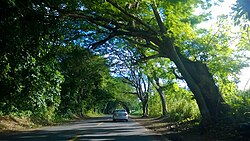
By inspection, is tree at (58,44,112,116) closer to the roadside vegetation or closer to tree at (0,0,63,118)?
the roadside vegetation

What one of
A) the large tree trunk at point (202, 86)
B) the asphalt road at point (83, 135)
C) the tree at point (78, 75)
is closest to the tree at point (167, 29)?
the large tree trunk at point (202, 86)

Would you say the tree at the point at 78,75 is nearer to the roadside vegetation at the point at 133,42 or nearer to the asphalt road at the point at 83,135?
the roadside vegetation at the point at 133,42

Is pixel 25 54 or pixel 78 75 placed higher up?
pixel 78 75

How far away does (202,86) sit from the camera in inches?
744

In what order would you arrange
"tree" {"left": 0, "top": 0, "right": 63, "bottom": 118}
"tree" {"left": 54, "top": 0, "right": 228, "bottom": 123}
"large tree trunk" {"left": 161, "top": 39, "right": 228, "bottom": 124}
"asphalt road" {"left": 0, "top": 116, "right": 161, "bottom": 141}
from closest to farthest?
"tree" {"left": 0, "top": 0, "right": 63, "bottom": 118} < "asphalt road" {"left": 0, "top": 116, "right": 161, "bottom": 141} < "tree" {"left": 54, "top": 0, "right": 228, "bottom": 123} < "large tree trunk" {"left": 161, "top": 39, "right": 228, "bottom": 124}

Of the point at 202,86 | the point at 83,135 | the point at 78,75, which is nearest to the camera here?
the point at 83,135

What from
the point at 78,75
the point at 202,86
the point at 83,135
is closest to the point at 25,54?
the point at 83,135

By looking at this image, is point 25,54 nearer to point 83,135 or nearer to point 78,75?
point 83,135

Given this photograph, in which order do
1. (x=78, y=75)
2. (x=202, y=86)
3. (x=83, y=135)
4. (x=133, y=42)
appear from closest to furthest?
(x=83, y=135) < (x=202, y=86) < (x=133, y=42) < (x=78, y=75)

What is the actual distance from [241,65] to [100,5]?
1124 cm

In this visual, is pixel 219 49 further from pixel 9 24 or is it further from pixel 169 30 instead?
pixel 9 24

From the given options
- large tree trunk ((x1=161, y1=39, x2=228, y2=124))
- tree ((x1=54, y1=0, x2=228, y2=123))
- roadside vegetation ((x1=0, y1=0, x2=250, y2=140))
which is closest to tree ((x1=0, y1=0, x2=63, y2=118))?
roadside vegetation ((x1=0, y1=0, x2=250, y2=140))

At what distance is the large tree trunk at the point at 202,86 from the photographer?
1755 centimetres

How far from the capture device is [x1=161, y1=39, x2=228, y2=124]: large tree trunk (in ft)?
57.6
